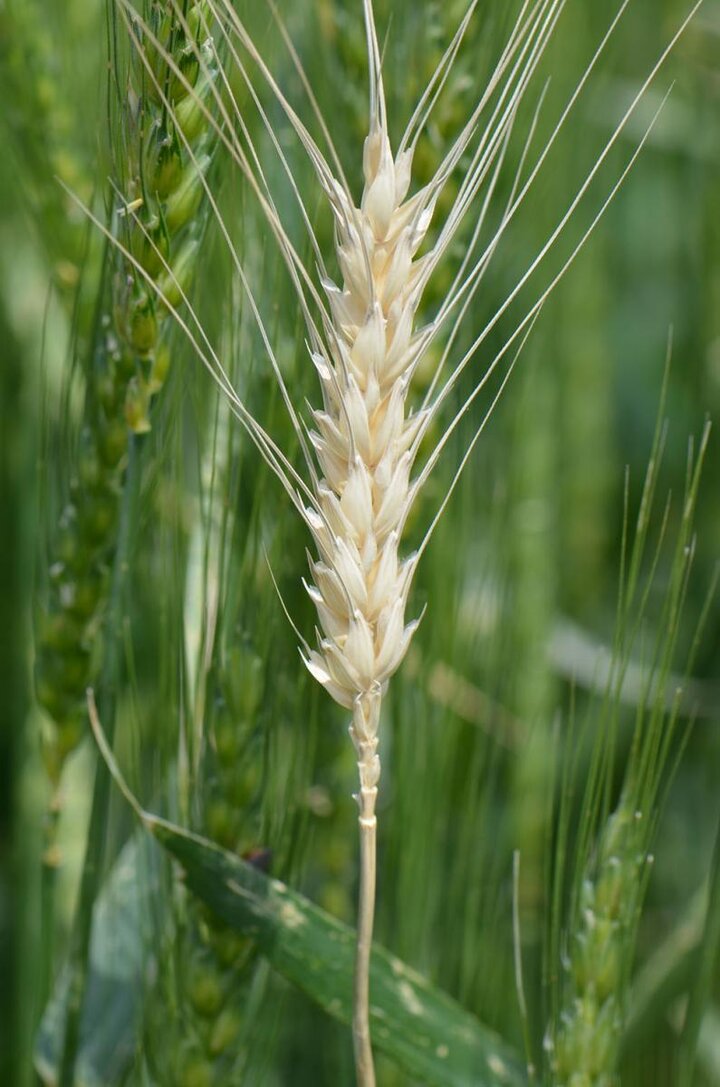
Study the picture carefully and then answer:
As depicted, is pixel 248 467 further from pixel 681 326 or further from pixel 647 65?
pixel 647 65

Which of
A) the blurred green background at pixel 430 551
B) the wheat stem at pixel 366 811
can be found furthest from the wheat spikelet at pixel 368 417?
the blurred green background at pixel 430 551

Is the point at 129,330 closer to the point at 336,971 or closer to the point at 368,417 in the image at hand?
the point at 368,417

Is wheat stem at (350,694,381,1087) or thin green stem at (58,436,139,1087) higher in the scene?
wheat stem at (350,694,381,1087)

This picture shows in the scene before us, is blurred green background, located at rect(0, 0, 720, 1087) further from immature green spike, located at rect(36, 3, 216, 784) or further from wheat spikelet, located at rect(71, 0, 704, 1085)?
wheat spikelet, located at rect(71, 0, 704, 1085)

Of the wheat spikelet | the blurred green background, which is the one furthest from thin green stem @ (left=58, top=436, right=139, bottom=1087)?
the wheat spikelet

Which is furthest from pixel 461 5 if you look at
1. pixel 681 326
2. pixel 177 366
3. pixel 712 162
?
pixel 681 326

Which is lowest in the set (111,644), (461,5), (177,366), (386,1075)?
(386,1075)

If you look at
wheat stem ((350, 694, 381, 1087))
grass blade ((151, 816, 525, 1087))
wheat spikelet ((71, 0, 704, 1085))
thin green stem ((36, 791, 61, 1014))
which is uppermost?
wheat spikelet ((71, 0, 704, 1085))

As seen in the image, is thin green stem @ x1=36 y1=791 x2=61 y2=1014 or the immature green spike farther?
thin green stem @ x1=36 y1=791 x2=61 y2=1014

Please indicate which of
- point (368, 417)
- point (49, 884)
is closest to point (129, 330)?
point (368, 417)
